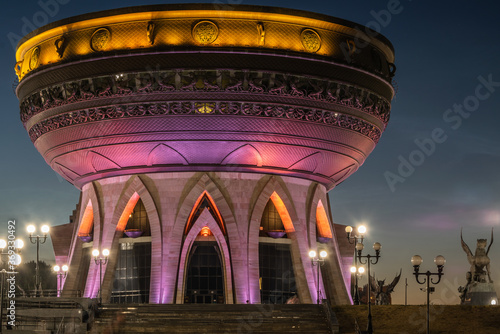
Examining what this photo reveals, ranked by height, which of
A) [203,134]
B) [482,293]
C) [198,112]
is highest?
[198,112]

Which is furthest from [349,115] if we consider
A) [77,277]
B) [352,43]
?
[77,277]

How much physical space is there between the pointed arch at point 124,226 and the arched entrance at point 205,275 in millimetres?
2051

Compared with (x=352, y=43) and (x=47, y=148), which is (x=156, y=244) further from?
(x=352, y=43)

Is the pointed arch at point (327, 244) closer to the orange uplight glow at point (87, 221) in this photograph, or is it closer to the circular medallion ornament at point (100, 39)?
the orange uplight glow at point (87, 221)

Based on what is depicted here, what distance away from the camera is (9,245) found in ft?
114

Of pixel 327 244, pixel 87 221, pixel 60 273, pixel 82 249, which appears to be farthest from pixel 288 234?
pixel 60 273

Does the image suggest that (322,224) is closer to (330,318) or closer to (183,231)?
(183,231)

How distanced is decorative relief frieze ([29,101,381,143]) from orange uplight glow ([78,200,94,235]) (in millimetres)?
6036

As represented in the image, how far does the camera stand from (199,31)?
151 ft

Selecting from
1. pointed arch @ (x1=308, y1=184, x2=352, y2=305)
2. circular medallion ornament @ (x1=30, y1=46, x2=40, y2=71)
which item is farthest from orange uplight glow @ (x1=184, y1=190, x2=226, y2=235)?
circular medallion ornament @ (x1=30, y1=46, x2=40, y2=71)

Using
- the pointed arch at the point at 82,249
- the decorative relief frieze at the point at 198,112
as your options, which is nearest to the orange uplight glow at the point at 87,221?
the pointed arch at the point at 82,249

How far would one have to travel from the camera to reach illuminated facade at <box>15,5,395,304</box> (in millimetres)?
46188

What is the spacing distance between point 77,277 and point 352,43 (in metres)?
21.4

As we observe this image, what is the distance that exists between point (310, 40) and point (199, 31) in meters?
6.05
